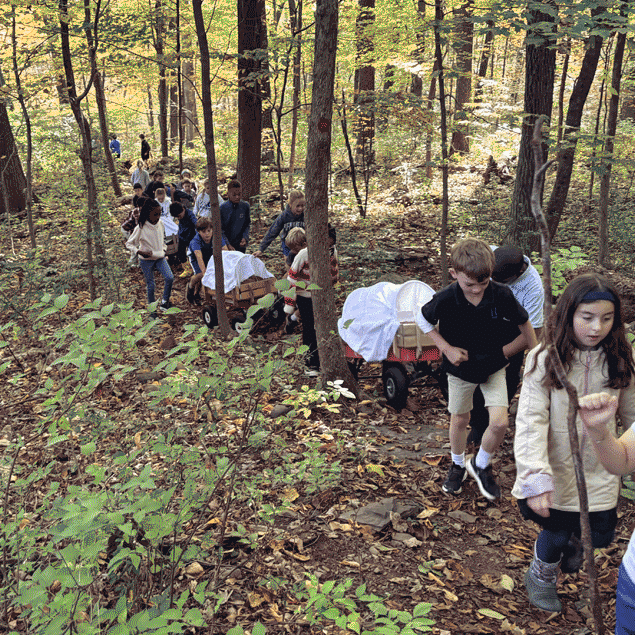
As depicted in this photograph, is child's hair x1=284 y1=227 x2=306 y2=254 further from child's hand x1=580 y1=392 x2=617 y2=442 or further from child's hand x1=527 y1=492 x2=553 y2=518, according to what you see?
child's hand x1=580 y1=392 x2=617 y2=442

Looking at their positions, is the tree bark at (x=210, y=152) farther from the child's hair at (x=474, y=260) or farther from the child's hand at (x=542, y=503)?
the child's hand at (x=542, y=503)

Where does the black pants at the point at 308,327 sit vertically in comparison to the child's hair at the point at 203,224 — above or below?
below

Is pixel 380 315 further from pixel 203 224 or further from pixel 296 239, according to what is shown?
pixel 203 224

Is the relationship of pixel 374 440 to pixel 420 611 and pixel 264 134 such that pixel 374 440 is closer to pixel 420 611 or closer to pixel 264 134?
pixel 420 611

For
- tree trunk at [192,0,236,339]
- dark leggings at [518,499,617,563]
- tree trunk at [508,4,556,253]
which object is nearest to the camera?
dark leggings at [518,499,617,563]

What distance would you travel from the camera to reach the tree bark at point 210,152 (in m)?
6.57

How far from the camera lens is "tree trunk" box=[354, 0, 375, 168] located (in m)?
12.3

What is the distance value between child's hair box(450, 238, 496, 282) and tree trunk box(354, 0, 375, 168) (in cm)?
675

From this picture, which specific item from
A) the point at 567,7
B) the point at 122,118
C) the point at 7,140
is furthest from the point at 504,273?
the point at 122,118

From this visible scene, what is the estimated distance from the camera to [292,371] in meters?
5.73

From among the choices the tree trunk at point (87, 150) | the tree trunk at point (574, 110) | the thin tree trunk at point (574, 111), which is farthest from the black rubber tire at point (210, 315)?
the tree trunk at point (574, 110)

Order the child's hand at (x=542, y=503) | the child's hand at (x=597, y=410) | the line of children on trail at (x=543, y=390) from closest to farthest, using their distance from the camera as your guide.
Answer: the child's hand at (x=597, y=410) → the line of children on trail at (x=543, y=390) → the child's hand at (x=542, y=503)

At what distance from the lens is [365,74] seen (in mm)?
16453

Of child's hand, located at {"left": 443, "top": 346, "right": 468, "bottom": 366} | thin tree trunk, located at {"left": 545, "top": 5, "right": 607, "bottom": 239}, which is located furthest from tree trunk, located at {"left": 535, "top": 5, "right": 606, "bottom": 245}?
child's hand, located at {"left": 443, "top": 346, "right": 468, "bottom": 366}
